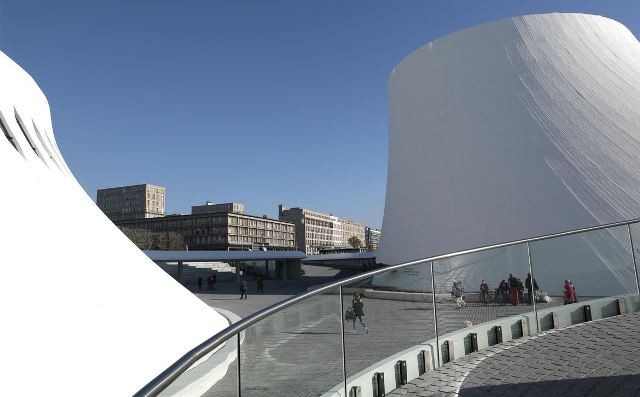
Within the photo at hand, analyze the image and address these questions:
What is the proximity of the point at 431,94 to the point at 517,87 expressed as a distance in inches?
150

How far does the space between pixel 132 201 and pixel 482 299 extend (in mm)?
148639

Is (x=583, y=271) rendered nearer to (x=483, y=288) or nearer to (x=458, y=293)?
(x=483, y=288)

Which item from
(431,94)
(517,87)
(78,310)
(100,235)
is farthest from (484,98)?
(78,310)

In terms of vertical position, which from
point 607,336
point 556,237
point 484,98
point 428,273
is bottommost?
point 607,336

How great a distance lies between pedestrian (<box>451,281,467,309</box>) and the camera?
507 cm

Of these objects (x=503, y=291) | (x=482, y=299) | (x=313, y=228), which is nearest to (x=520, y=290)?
(x=503, y=291)

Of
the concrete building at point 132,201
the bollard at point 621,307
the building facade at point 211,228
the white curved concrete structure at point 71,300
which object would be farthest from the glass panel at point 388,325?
the concrete building at point 132,201

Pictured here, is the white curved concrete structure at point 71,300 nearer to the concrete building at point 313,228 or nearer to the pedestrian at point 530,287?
the pedestrian at point 530,287

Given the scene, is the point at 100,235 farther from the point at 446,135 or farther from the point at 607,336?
the point at 446,135

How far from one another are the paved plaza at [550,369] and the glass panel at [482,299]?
0.58 ft

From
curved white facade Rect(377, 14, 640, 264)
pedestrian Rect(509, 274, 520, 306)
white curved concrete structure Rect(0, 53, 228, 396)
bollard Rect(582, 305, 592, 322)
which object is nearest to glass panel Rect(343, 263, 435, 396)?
pedestrian Rect(509, 274, 520, 306)

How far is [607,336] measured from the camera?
505 cm

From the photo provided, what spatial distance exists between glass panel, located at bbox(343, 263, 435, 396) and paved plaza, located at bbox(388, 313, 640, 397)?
26cm

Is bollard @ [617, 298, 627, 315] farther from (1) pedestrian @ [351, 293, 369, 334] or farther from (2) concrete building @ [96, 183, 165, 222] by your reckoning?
(2) concrete building @ [96, 183, 165, 222]
